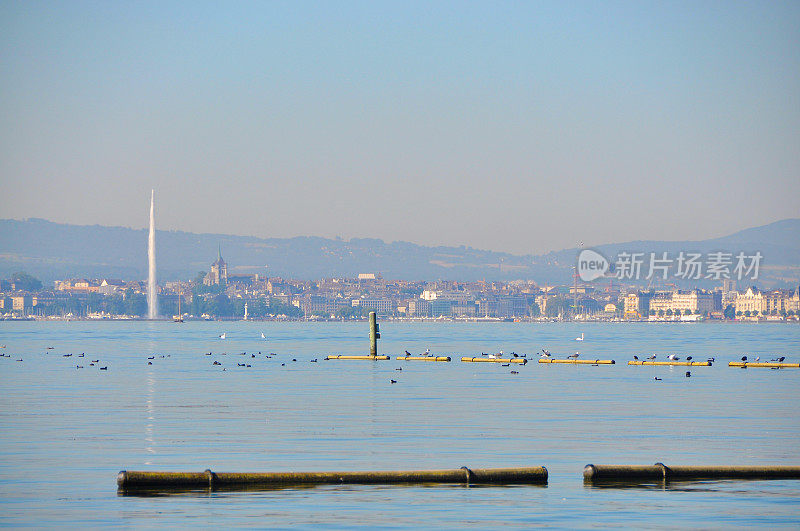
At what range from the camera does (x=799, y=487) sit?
22609 mm

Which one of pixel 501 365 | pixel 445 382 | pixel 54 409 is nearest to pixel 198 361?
pixel 501 365

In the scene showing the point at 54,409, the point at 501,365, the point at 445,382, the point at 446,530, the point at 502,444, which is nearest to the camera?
the point at 446,530

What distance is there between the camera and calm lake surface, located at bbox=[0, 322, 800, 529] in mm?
20219

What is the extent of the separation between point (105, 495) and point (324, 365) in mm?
55307

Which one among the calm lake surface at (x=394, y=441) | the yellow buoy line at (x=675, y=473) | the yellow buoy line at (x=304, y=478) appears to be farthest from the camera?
the yellow buoy line at (x=675, y=473)

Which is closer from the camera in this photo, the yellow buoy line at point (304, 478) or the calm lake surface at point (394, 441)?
the calm lake surface at point (394, 441)

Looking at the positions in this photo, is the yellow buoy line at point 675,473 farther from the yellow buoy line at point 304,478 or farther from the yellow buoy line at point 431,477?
the yellow buoy line at point 304,478

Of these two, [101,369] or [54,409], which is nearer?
[54,409]

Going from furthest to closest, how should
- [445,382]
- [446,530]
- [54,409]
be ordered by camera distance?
[445,382], [54,409], [446,530]

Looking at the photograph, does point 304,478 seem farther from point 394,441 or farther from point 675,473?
point 394,441

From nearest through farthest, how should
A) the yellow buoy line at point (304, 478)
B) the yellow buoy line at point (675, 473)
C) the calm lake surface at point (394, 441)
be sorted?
the calm lake surface at point (394, 441) < the yellow buoy line at point (304, 478) < the yellow buoy line at point (675, 473)

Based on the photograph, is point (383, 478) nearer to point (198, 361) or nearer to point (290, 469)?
point (290, 469)

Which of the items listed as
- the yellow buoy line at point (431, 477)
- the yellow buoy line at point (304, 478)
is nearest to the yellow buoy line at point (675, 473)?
the yellow buoy line at point (431, 477)

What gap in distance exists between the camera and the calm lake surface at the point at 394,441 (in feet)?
66.3
